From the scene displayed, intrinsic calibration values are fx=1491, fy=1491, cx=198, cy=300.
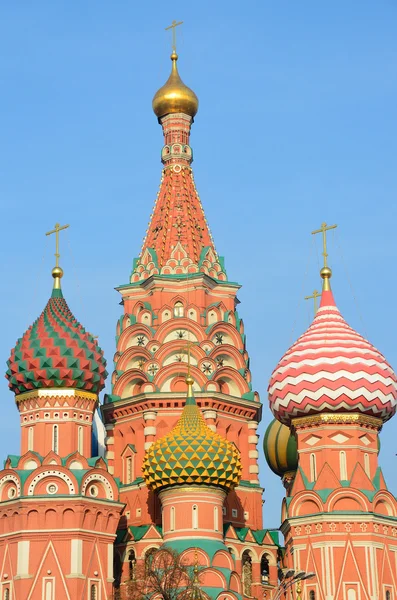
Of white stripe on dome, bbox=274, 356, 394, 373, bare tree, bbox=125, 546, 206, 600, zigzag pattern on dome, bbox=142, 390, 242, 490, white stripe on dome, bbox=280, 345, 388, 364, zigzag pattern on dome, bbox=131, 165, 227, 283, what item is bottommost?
bare tree, bbox=125, 546, 206, 600

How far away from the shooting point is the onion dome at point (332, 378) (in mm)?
34688

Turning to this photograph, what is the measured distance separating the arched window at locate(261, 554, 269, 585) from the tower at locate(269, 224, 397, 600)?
1851mm

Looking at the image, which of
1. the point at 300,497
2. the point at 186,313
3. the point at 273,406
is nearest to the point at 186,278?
the point at 186,313

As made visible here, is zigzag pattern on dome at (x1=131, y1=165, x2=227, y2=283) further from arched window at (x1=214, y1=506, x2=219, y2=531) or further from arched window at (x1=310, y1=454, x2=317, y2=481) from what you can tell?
arched window at (x1=214, y1=506, x2=219, y2=531)

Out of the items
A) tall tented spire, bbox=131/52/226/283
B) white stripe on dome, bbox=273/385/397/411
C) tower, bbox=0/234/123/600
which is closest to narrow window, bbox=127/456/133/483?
tower, bbox=0/234/123/600

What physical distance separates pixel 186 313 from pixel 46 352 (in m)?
4.98

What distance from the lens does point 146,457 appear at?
113ft

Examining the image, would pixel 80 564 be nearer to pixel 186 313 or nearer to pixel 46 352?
pixel 46 352

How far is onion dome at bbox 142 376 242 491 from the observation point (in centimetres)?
3353

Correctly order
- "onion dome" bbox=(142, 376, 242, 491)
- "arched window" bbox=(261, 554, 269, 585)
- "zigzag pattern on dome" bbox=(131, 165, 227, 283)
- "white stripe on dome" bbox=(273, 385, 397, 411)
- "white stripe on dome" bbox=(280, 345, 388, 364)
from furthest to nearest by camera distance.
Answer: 1. "zigzag pattern on dome" bbox=(131, 165, 227, 283)
2. "arched window" bbox=(261, 554, 269, 585)
3. "white stripe on dome" bbox=(280, 345, 388, 364)
4. "white stripe on dome" bbox=(273, 385, 397, 411)
5. "onion dome" bbox=(142, 376, 242, 491)

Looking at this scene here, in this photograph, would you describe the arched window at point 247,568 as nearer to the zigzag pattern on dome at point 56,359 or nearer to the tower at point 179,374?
the tower at point 179,374

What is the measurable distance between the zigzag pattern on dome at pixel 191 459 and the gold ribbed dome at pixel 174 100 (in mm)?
10230

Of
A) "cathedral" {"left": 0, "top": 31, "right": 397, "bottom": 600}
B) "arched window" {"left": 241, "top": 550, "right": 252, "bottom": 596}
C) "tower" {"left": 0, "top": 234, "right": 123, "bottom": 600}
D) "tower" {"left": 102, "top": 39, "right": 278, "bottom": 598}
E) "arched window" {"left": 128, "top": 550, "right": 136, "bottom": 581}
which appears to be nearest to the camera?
"tower" {"left": 0, "top": 234, "right": 123, "bottom": 600}

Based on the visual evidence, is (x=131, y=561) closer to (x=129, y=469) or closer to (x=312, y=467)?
(x=129, y=469)
